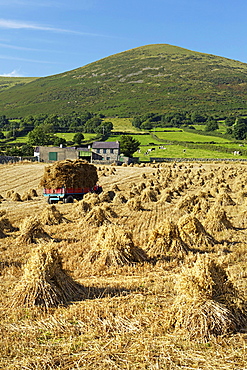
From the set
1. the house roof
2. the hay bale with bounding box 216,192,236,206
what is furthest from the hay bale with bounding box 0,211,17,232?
the house roof

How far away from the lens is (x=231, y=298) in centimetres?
826

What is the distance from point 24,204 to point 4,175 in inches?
1059

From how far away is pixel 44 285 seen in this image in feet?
29.8

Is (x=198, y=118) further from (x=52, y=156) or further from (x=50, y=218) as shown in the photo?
(x=50, y=218)

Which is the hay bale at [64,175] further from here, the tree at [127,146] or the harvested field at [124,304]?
the tree at [127,146]

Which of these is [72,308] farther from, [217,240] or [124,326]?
[217,240]

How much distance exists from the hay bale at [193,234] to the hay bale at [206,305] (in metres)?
6.60

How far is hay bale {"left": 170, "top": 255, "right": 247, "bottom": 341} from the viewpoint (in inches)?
299

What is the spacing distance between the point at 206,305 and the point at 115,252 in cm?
519

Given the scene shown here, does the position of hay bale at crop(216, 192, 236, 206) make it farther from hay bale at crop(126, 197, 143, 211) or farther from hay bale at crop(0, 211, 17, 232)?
hay bale at crop(0, 211, 17, 232)

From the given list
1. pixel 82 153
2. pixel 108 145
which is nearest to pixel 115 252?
pixel 82 153

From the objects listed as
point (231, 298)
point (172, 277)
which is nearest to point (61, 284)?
point (172, 277)

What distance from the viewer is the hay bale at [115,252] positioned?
12.5 m

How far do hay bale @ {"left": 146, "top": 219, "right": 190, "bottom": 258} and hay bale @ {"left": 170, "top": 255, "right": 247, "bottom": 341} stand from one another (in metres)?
5.03
